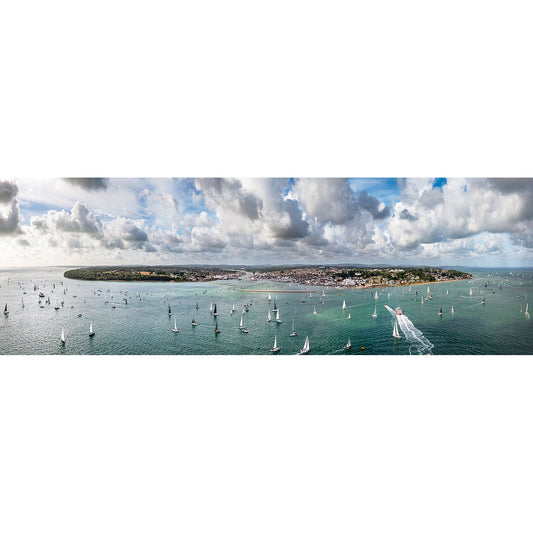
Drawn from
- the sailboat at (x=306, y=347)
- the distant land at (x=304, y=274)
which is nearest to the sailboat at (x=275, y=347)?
the sailboat at (x=306, y=347)

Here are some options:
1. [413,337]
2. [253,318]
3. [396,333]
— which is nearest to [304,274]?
[253,318]

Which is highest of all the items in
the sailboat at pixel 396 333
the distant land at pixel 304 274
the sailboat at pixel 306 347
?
the distant land at pixel 304 274

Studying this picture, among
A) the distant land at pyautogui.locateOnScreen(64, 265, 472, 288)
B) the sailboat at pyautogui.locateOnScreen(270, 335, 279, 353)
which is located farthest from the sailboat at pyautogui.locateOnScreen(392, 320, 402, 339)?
the sailboat at pyautogui.locateOnScreen(270, 335, 279, 353)

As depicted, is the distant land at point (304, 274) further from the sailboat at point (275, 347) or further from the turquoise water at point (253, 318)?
the sailboat at point (275, 347)

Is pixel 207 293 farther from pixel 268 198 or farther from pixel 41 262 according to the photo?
pixel 41 262

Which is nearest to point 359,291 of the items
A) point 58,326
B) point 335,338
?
point 335,338

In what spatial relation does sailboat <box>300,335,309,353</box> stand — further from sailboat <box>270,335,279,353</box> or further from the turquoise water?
sailboat <box>270,335,279,353</box>
